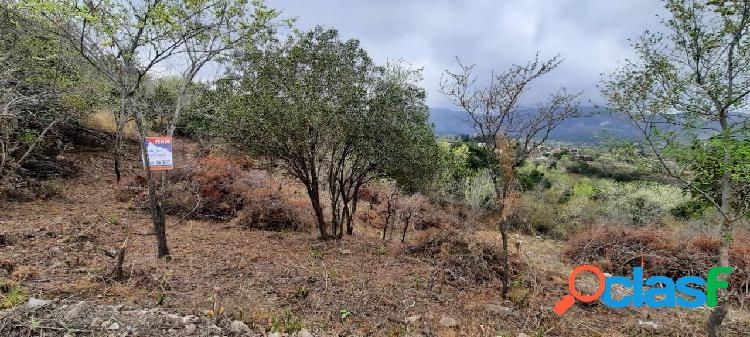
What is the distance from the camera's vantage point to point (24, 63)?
Result: 9203 mm

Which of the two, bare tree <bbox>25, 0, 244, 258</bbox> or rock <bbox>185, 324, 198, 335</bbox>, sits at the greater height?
bare tree <bbox>25, 0, 244, 258</bbox>

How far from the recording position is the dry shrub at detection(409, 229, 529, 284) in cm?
756

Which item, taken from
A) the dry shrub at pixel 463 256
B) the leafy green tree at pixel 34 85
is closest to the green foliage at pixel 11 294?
the leafy green tree at pixel 34 85

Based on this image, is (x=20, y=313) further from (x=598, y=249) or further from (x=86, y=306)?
(x=598, y=249)

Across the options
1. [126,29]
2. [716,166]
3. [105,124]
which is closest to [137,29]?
[126,29]

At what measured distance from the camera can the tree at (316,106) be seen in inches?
304

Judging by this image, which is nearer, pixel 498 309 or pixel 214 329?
pixel 214 329

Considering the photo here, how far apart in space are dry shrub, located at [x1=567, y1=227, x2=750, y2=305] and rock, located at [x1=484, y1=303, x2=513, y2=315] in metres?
5.89

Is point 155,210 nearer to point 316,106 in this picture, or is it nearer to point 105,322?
point 105,322

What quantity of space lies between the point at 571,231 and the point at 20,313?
18.1m

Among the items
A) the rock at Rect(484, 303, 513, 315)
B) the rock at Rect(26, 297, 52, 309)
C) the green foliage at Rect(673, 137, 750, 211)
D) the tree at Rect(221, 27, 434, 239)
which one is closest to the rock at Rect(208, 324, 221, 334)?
the rock at Rect(26, 297, 52, 309)

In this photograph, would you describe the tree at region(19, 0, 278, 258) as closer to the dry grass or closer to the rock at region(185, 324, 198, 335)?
the rock at region(185, 324, 198, 335)

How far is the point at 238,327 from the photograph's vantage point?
431 cm

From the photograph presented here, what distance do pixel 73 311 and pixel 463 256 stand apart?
6.33 m
